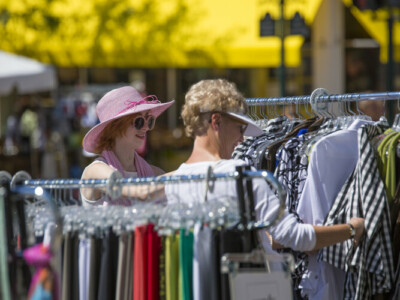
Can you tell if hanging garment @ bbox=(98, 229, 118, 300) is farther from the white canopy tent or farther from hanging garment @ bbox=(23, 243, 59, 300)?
the white canopy tent

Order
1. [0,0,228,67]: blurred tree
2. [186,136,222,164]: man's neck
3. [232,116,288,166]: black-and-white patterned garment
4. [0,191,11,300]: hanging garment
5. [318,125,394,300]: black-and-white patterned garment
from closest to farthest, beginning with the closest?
[0,191,11,300]: hanging garment, [186,136,222,164]: man's neck, [318,125,394,300]: black-and-white patterned garment, [232,116,288,166]: black-and-white patterned garment, [0,0,228,67]: blurred tree

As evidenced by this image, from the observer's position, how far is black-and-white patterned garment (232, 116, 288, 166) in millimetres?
4156

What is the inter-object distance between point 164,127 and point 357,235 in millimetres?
11594

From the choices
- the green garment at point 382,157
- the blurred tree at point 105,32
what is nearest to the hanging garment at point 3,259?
the green garment at point 382,157

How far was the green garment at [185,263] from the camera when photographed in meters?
2.83

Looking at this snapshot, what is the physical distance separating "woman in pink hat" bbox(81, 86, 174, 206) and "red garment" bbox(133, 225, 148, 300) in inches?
32.1

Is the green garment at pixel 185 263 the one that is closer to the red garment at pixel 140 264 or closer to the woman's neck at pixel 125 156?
the red garment at pixel 140 264

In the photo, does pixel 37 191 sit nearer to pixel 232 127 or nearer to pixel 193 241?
pixel 193 241

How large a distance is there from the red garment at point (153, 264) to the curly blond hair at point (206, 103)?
56 centimetres

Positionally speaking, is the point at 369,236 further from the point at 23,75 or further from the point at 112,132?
the point at 23,75

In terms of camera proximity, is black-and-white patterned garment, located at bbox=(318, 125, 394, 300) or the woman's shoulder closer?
black-and-white patterned garment, located at bbox=(318, 125, 394, 300)

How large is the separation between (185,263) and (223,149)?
611mm

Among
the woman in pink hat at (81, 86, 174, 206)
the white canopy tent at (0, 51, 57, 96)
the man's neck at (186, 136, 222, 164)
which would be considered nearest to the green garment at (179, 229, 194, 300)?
the man's neck at (186, 136, 222, 164)

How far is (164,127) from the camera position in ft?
48.9
